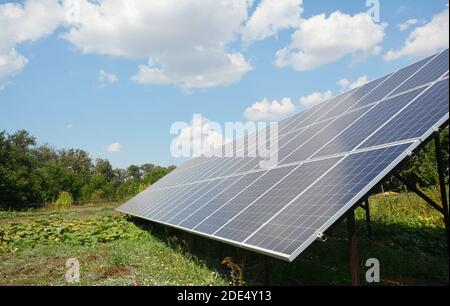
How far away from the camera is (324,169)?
8.41m

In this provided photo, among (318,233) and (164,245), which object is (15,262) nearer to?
(164,245)

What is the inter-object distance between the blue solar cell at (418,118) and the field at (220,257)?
3.24m

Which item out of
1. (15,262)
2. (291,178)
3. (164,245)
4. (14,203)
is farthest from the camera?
(14,203)

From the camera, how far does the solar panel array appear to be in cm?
658

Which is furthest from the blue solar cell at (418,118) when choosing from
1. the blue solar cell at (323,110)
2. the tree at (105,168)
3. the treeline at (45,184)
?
the tree at (105,168)

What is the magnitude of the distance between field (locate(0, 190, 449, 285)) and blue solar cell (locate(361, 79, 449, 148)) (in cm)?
324

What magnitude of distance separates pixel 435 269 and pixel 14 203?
141 ft

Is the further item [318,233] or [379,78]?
[379,78]

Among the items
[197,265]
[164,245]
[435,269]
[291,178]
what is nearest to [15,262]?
[164,245]

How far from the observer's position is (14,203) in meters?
43.3

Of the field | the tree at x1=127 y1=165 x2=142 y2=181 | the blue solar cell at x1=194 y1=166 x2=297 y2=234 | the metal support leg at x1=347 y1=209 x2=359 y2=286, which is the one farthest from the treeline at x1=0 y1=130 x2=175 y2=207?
the tree at x1=127 y1=165 x2=142 y2=181

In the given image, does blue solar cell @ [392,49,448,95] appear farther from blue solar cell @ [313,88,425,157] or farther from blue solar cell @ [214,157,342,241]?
blue solar cell @ [214,157,342,241]

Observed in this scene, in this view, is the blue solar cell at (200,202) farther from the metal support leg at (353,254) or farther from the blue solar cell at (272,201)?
the metal support leg at (353,254)

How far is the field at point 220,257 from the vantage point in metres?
9.88
